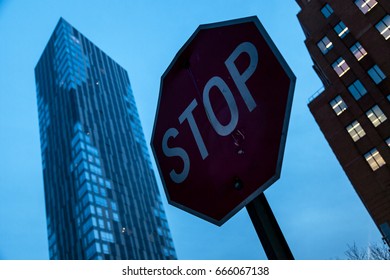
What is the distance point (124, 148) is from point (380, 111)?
61.7 m

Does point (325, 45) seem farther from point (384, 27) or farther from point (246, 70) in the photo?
point (246, 70)

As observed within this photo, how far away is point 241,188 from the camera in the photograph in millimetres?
2117

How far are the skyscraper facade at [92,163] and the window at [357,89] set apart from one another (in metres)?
46.2

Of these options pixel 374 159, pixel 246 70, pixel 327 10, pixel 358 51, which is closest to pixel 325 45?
pixel 327 10

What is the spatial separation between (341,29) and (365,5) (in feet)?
12.6

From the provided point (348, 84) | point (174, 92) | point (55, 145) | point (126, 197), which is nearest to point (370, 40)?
point (348, 84)

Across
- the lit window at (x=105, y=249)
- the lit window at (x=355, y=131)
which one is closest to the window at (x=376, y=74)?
the lit window at (x=355, y=131)

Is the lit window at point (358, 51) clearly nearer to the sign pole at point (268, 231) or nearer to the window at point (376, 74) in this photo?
the window at point (376, 74)

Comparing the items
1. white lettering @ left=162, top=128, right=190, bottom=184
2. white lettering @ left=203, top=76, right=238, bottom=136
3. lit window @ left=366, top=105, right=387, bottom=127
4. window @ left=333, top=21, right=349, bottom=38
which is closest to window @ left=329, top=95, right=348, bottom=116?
lit window @ left=366, top=105, right=387, bottom=127

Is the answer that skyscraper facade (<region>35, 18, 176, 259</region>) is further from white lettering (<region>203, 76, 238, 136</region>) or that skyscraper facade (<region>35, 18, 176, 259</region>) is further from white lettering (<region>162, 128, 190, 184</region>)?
white lettering (<region>203, 76, 238, 136</region>)

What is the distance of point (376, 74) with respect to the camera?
38.1 meters

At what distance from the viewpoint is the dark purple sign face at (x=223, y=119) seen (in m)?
2.00

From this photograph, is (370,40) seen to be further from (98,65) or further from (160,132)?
(98,65)

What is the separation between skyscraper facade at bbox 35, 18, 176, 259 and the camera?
213 ft
